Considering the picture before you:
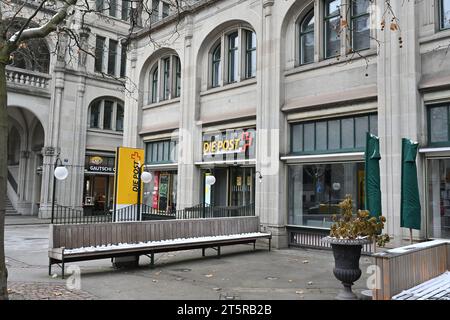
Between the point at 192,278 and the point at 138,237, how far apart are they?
2.28 meters

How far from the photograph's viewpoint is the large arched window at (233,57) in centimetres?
1795

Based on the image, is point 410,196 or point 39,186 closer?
point 410,196

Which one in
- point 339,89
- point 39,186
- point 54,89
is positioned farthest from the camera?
point 39,186

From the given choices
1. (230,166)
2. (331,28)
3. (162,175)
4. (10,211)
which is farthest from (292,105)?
(10,211)

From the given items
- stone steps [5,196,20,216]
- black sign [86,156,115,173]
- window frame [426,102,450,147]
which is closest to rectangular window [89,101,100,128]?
black sign [86,156,115,173]

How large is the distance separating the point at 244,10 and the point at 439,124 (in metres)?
9.26

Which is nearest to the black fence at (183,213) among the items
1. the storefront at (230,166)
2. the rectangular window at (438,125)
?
the storefront at (230,166)

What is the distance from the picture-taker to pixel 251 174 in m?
17.7

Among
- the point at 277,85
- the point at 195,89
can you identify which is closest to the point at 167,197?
the point at 195,89

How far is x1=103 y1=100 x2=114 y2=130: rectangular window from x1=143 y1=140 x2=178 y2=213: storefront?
1181 cm

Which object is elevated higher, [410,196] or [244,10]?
[244,10]

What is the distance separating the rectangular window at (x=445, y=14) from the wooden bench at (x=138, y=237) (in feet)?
27.0
